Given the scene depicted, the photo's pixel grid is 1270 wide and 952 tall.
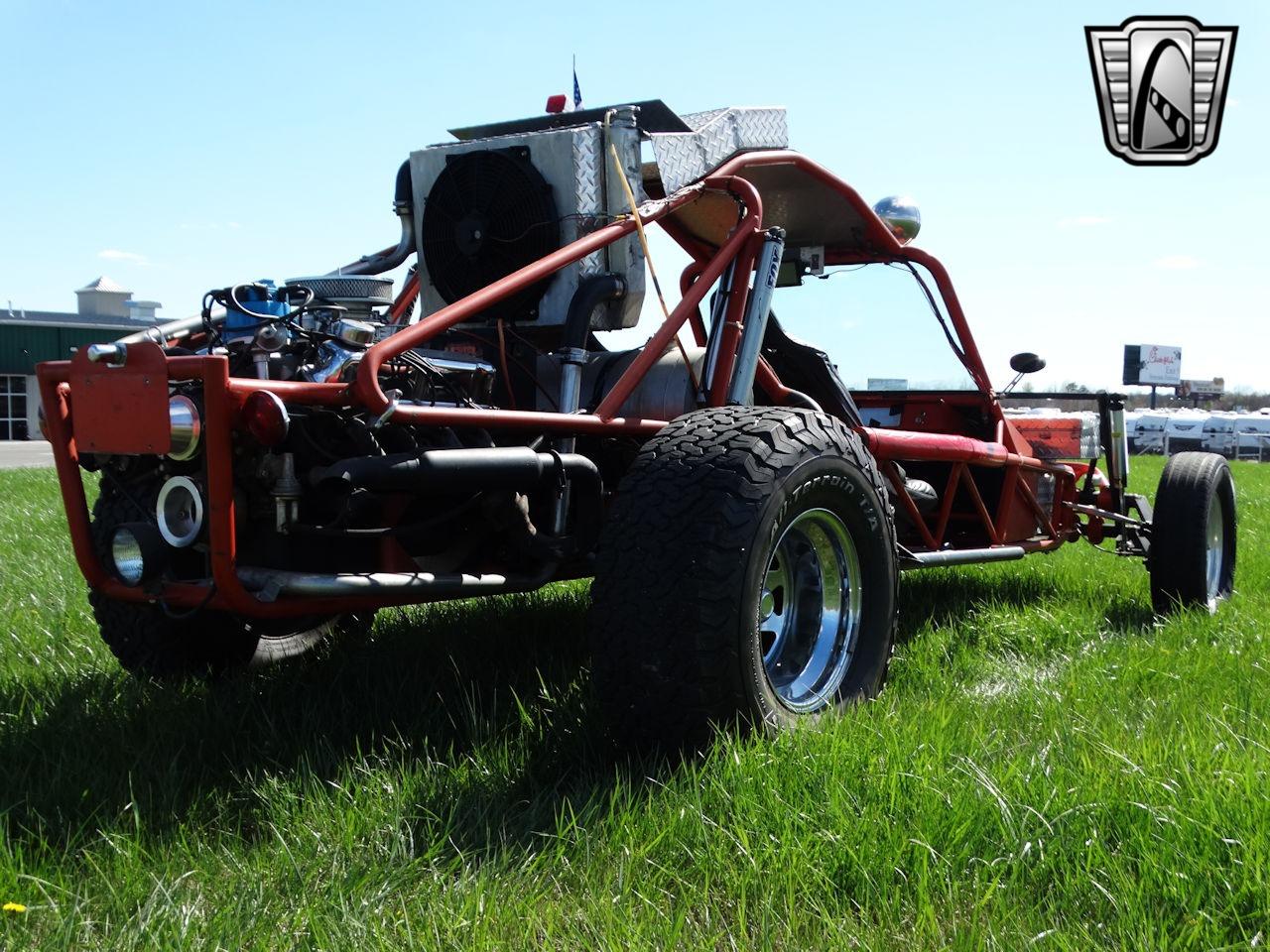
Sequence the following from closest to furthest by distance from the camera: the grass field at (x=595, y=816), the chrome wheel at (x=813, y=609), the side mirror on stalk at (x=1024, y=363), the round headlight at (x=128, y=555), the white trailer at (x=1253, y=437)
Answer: the grass field at (x=595, y=816) < the round headlight at (x=128, y=555) < the chrome wheel at (x=813, y=609) < the side mirror on stalk at (x=1024, y=363) < the white trailer at (x=1253, y=437)

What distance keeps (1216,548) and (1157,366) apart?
7330cm

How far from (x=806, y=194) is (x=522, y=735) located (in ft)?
8.56

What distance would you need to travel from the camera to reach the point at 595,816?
2648 mm

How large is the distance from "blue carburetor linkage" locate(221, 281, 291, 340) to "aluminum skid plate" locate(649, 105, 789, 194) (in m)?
1.33

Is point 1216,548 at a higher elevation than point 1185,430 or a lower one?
higher

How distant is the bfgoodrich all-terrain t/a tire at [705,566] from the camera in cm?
287

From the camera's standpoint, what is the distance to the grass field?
220 centimetres

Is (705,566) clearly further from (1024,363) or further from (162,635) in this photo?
(1024,363)

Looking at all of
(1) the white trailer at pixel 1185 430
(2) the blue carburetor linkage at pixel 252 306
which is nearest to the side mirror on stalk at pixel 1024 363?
(2) the blue carburetor linkage at pixel 252 306

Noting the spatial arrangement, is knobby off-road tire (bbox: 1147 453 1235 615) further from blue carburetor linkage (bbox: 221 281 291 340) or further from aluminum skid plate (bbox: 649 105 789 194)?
blue carburetor linkage (bbox: 221 281 291 340)

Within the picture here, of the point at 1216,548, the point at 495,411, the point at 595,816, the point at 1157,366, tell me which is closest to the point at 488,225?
the point at 495,411

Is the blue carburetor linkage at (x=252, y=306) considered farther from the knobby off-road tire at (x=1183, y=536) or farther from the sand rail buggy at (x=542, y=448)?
the knobby off-road tire at (x=1183, y=536)

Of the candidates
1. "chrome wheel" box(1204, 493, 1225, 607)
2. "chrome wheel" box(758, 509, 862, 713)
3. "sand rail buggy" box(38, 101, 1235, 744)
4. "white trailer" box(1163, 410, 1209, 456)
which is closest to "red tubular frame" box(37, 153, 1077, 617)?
"sand rail buggy" box(38, 101, 1235, 744)

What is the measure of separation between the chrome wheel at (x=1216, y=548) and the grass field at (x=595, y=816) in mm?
2040
